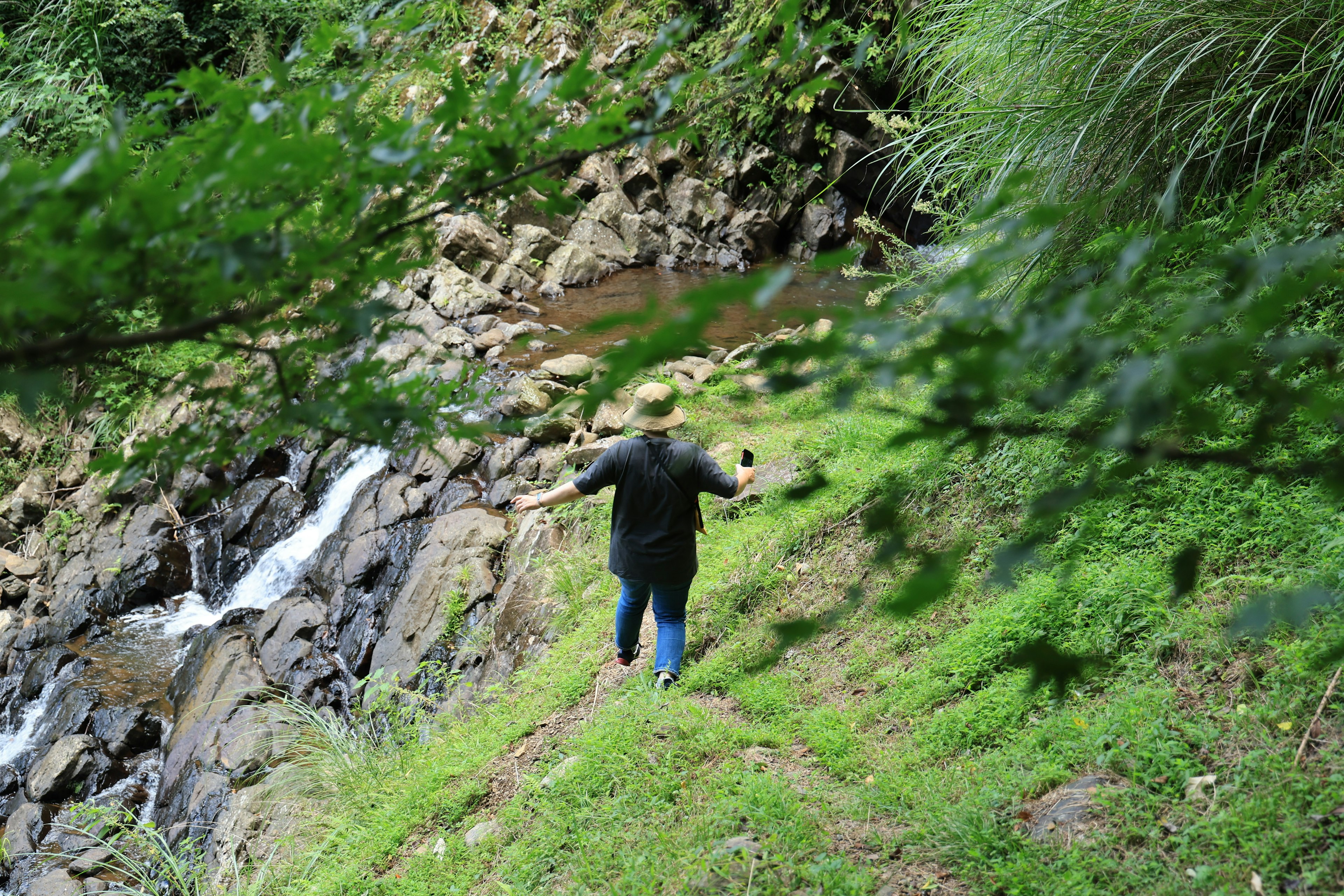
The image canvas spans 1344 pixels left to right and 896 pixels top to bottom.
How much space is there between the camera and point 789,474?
5.93 meters

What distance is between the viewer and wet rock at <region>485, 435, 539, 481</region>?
7.97 m

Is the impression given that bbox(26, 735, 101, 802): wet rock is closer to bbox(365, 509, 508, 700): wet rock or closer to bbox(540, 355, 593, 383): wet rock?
bbox(365, 509, 508, 700): wet rock

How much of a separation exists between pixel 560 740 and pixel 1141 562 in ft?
9.06

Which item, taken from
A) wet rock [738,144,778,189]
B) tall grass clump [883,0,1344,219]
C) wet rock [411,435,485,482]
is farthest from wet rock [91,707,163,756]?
wet rock [738,144,778,189]

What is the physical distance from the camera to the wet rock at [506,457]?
314 inches

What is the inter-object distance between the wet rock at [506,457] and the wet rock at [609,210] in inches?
287

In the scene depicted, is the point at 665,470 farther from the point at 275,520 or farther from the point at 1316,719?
the point at 275,520

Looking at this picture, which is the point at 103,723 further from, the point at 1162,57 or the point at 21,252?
the point at 1162,57

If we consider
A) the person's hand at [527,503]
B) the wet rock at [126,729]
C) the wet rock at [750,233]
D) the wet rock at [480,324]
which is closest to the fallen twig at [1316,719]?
the person's hand at [527,503]

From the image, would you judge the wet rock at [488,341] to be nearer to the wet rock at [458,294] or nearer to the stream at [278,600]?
the stream at [278,600]

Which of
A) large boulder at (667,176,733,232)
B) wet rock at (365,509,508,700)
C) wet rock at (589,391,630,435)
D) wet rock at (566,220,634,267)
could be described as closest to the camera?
wet rock at (365,509,508,700)

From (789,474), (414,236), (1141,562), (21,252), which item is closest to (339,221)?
(414,236)

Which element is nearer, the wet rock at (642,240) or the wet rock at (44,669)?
the wet rock at (44,669)

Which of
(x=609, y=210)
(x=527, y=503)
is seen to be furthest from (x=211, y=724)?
(x=609, y=210)
